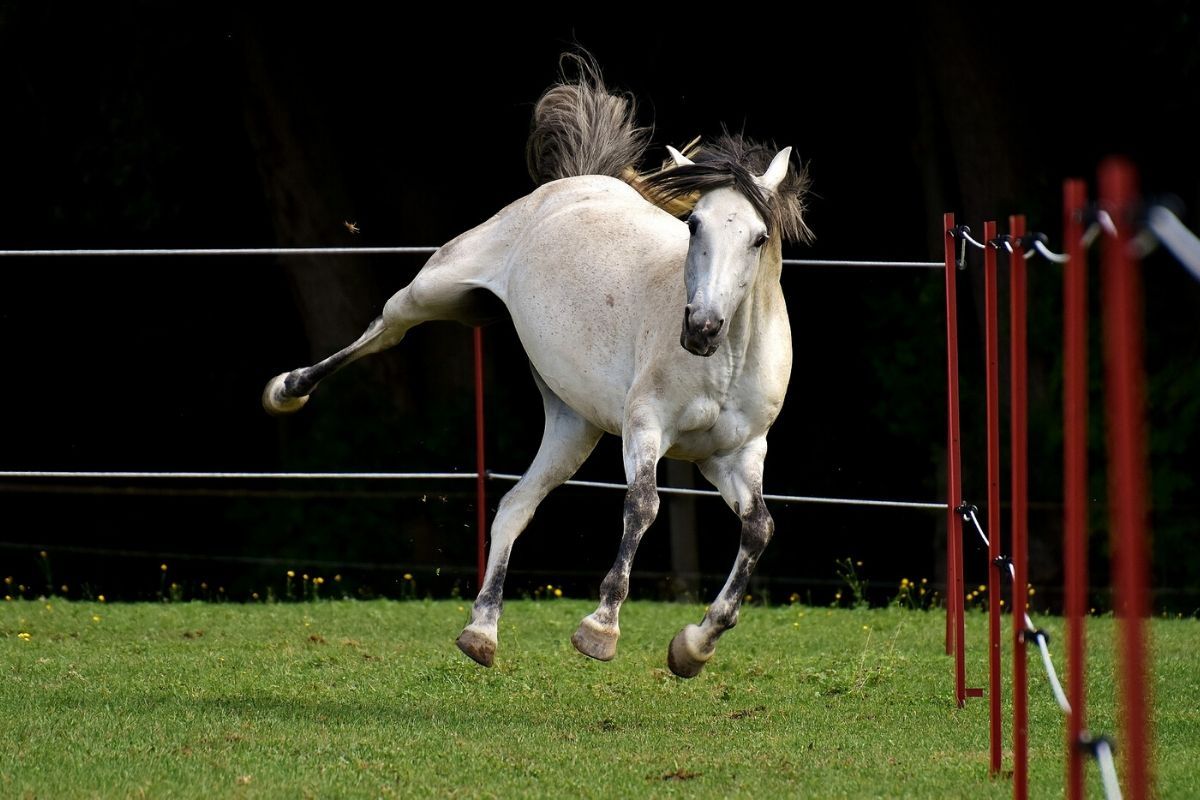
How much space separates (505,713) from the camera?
18.1ft

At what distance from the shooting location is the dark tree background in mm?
11031

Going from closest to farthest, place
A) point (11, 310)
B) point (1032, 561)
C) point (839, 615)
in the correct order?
point (839, 615) < point (1032, 561) < point (11, 310)

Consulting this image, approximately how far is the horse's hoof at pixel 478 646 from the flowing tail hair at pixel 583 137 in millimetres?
2265

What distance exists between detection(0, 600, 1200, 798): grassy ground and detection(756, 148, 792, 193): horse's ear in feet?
5.73

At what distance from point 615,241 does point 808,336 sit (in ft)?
22.5

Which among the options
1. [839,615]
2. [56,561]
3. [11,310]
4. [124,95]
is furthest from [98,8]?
[839,615]

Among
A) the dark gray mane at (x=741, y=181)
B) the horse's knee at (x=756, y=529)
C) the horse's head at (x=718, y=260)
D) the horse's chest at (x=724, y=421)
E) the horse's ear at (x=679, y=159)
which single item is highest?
the horse's ear at (x=679, y=159)

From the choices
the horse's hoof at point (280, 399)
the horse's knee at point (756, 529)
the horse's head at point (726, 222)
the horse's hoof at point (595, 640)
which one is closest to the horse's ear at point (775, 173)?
the horse's head at point (726, 222)

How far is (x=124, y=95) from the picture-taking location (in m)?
11.8

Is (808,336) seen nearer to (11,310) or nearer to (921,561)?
(921,561)

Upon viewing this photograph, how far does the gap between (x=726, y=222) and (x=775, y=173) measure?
1.60 ft

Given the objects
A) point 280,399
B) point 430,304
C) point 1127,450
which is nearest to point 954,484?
point 430,304

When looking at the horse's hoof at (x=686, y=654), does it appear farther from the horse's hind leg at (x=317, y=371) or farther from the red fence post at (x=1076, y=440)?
the red fence post at (x=1076, y=440)

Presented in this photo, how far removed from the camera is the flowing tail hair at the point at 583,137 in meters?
7.09
